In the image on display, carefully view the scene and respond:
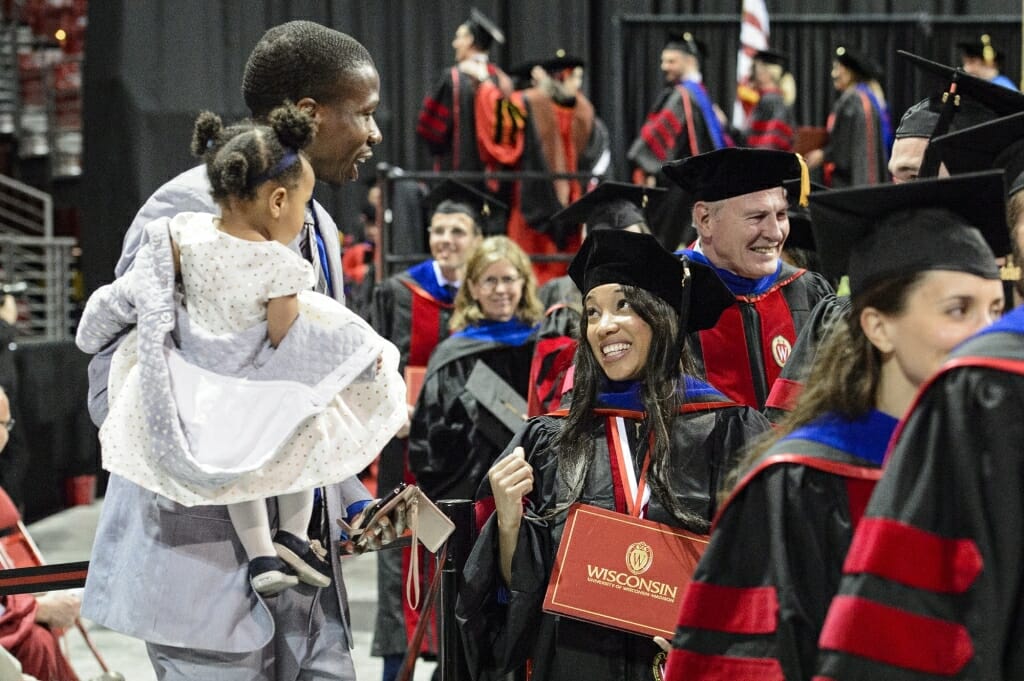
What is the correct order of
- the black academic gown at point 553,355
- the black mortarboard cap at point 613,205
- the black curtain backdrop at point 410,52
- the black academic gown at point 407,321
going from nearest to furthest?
the black academic gown at point 553,355, the black mortarboard cap at point 613,205, the black academic gown at point 407,321, the black curtain backdrop at point 410,52

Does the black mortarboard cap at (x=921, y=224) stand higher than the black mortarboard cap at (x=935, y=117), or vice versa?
the black mortarboard cap at (x=935, y=117)

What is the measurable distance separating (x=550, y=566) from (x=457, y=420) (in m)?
2.67

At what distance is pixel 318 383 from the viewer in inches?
89.4

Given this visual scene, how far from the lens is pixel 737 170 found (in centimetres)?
383

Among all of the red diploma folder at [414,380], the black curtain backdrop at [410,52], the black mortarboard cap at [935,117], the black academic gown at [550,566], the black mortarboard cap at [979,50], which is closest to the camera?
the black academic gown at [550,566]

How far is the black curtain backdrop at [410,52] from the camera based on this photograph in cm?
1216

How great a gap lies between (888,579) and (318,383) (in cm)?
101

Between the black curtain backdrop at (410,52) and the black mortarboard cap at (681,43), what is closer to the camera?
the black mortarboard cap at (681,43)

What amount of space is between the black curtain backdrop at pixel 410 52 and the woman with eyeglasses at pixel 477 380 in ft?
19.7

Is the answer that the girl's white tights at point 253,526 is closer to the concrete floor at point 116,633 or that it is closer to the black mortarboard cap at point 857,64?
the concrete floor at point 116,633

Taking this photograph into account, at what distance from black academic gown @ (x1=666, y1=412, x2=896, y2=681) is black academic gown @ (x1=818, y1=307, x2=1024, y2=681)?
21 cm

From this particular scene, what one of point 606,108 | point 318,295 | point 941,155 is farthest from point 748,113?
point 318,295

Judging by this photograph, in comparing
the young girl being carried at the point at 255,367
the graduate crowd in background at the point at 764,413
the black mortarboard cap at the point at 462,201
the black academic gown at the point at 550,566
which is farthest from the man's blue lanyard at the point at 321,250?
the black mortarboard cap at the point at 462,201

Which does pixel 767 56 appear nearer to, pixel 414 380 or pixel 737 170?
pixel 414 380
